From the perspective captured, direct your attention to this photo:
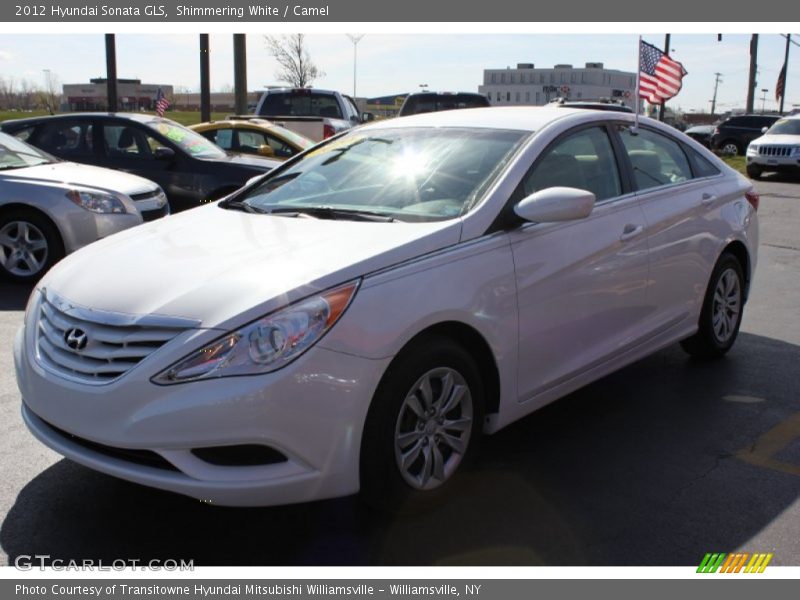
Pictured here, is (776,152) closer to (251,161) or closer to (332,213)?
(251,161)

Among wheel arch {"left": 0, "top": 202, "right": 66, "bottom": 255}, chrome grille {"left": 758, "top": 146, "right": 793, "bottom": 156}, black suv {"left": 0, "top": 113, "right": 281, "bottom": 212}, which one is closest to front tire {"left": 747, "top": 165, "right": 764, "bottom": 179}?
chrome grille {"left": 758, "top": 146, "right": 793, "bottom": 156}

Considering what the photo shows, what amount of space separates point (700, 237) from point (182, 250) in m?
3.17

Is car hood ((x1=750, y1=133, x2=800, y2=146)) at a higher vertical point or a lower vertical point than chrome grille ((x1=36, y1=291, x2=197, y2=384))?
higher

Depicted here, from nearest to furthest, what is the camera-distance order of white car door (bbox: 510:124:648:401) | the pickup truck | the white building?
white car door (bbox: 510:124:648:401) < the pickup truck < the white building

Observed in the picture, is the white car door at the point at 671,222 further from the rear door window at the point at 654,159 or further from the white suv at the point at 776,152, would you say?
the white suv at the point at 776,152

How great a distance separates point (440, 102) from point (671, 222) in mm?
10506

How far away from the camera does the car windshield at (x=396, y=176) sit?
402 cm

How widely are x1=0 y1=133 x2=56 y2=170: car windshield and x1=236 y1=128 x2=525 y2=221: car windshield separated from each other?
15.3 feet

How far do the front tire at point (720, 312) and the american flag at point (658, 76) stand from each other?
43.7 ft

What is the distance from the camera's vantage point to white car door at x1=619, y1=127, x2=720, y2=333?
4848mm

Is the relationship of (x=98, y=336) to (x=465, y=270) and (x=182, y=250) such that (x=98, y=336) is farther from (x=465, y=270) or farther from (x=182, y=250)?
(x=465, y=270)

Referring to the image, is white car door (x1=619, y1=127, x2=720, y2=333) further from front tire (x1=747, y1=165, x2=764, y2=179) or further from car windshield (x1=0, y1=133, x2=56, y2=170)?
front tire (x1=747, y1=165, x2=764, y2=179)

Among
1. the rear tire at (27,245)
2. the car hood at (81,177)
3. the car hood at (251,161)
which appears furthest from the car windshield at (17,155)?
the car hood at (251,161)

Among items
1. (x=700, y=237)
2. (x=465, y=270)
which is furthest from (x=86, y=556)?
(x=700, y=237)
